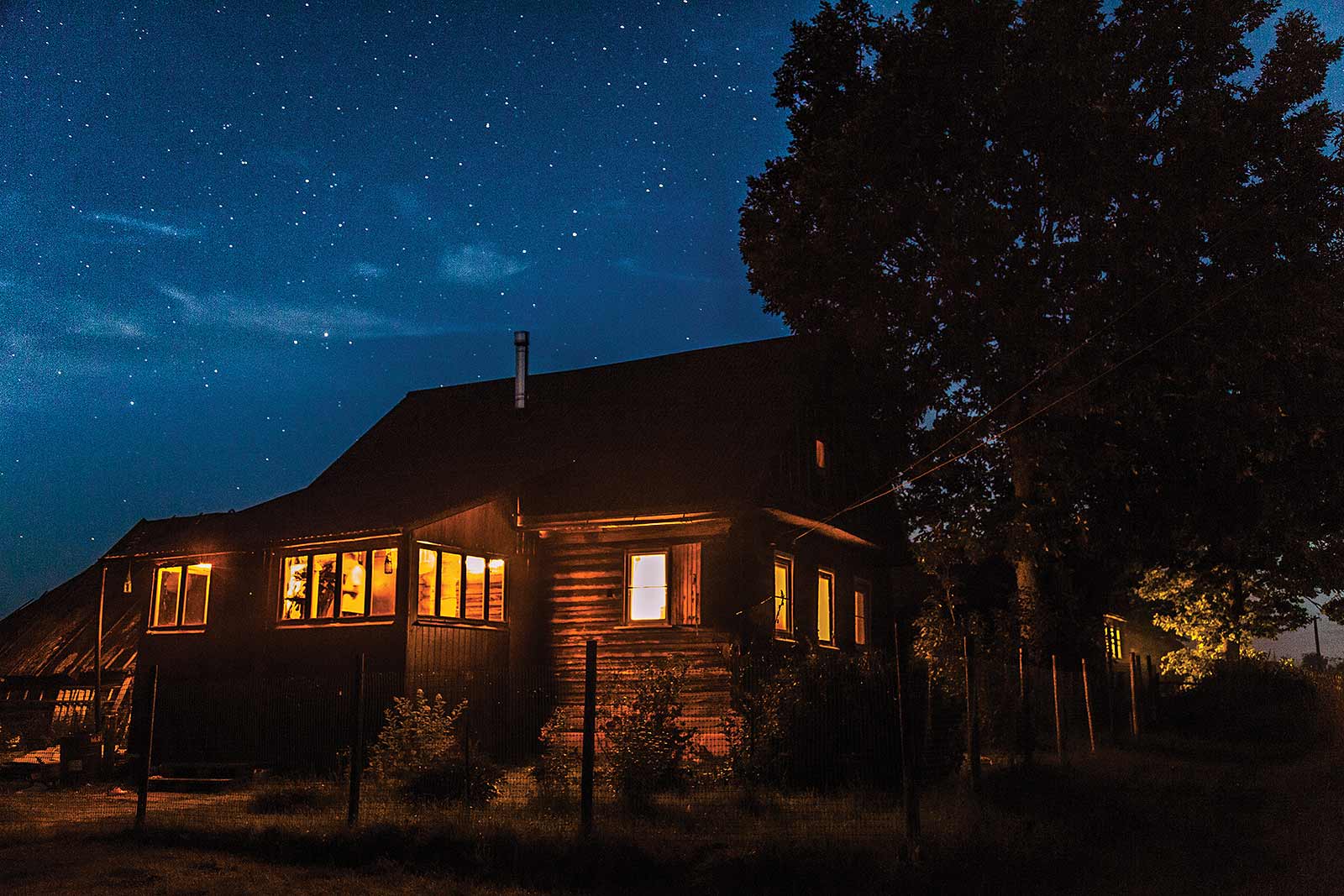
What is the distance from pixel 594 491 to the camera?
2405 cm

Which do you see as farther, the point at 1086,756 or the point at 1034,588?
the point at 1034,588

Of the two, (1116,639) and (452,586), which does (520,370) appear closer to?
(452,586)

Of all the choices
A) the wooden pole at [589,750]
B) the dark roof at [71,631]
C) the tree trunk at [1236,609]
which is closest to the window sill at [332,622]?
the dark roof at [71,631]

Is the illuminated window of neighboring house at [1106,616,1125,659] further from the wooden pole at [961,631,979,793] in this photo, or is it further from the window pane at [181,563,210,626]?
the wooden pole at [961,631,979,793]

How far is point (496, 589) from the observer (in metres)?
23.5

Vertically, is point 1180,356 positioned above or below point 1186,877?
above

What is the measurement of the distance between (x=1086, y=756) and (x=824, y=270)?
11.4 metres

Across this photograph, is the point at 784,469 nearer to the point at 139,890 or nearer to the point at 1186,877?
the point at 1186,877

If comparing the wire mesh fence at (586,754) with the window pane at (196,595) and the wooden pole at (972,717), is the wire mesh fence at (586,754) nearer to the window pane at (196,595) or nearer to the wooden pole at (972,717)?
the wooden pole at (972,717)

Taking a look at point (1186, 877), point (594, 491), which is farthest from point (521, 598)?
point (1186, 877)

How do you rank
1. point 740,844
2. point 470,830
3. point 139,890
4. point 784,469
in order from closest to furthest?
point 139,890 → point 740,844 → point 470,830 → point 784,469

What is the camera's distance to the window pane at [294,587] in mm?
22641

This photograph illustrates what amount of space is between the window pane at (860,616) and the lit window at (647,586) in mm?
7069

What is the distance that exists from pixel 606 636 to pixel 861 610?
858cm
